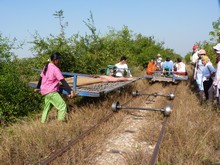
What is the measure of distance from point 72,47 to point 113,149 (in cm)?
716

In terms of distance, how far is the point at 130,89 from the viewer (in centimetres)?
1259

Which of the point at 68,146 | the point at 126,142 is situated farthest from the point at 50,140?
the point at 126,142

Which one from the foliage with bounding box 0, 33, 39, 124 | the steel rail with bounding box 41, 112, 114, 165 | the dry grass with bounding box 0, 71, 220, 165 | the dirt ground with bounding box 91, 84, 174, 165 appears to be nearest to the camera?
the steel rail with bounding box 41, 112, 114, 165

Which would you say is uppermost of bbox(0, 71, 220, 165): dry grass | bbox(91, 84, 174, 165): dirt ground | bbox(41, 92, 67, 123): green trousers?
bbox(41, 92, 67, 123): green trousers

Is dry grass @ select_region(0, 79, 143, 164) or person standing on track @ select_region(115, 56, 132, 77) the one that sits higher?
person standing on track @ select_region(115, 56, 132, 77)

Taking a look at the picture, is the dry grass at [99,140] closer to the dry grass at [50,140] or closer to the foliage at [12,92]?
the dry grass at [50,140]

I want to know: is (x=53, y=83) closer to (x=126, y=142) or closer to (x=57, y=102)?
(x=57, y=102)

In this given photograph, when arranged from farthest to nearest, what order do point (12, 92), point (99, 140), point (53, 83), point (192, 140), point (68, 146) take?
point (12, 92), point (53, 83), point (99, 140), point (192, 140), point (68, 146)

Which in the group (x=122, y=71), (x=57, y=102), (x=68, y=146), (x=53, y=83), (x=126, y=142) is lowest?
(x=126, y=142)

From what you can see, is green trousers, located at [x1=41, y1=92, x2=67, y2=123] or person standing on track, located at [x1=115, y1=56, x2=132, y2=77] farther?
person standing on track, located at [x1=115, y1=56, x2=132, y2=77]

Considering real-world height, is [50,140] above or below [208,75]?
below

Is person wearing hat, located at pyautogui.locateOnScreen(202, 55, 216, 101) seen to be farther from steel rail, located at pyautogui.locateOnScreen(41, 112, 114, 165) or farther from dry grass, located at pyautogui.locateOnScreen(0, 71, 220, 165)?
steel rail, located at pyautogui.locateOnScreen(41, 112, 114, 165)

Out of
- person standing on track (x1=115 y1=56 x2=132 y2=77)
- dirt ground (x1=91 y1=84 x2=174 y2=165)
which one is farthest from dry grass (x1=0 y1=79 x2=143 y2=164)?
person standing on track (x1=115 y1=56 x2=132 y2=77)

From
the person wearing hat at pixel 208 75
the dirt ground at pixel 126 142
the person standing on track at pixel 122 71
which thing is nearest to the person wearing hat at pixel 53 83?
the dirt ground at pixel 126 142
